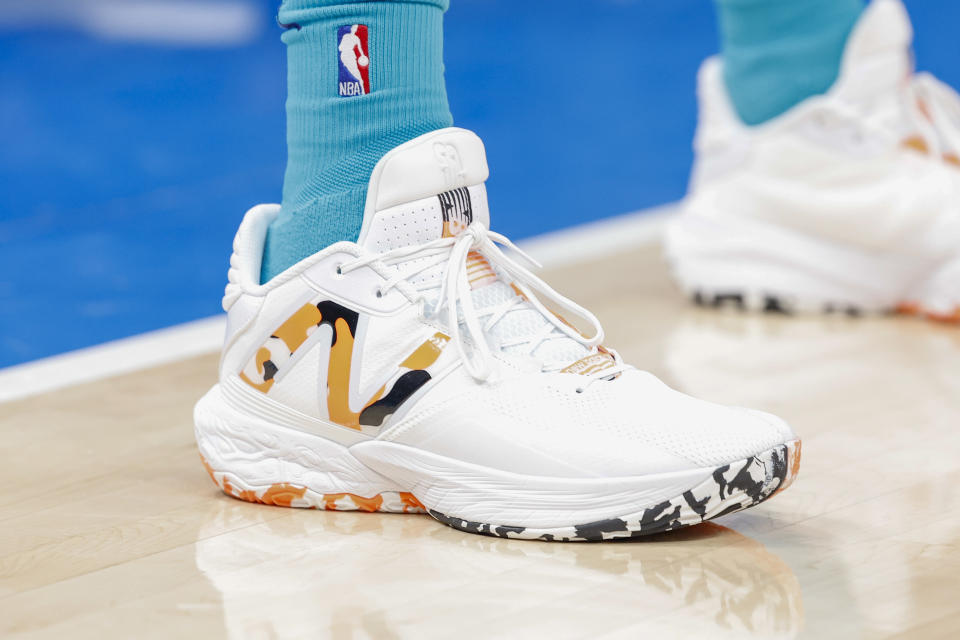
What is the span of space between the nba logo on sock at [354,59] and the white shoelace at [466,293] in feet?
0.45

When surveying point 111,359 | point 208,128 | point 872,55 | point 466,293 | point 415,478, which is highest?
point 872,55

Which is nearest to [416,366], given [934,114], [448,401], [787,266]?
[448,401]

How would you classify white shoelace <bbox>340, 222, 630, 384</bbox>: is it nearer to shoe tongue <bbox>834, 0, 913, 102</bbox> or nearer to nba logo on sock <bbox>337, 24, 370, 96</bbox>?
nba logo on sock <bbox>337, 24, 370, 96</bbox>

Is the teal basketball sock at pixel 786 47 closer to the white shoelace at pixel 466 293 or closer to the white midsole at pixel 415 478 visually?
the white shoelace at pixel 466 293

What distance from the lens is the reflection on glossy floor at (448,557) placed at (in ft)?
2.67

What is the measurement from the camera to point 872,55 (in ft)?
5.82

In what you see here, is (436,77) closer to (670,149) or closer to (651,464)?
(651,464)

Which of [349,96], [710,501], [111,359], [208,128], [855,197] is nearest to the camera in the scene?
[710,501]

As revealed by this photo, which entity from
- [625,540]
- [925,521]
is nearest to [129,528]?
[625,540]

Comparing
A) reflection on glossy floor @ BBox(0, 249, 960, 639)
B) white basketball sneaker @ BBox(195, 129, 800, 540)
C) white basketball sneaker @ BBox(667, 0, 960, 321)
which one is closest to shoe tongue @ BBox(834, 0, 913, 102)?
white basketball sneaker @ BBox(667, 0, 960, 321)

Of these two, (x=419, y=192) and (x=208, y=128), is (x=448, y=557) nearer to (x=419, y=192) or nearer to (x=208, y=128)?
(x=419, y=192)

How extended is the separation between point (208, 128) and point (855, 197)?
2.64 m

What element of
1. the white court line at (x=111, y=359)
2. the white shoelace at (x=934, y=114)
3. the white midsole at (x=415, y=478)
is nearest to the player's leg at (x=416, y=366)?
the white midsole at (x=415, y=478)

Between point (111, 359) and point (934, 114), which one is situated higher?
point (934, 114)
